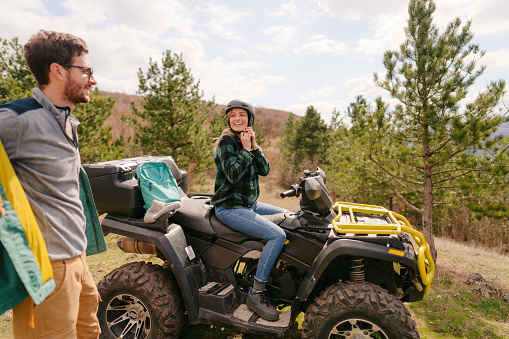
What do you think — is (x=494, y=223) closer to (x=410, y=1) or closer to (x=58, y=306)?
(x=410, y=1)

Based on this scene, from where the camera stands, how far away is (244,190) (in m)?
3.32

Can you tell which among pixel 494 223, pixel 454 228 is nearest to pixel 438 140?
pixel 494 223

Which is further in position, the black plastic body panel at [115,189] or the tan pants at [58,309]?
the black plastic body panel at [115,189]

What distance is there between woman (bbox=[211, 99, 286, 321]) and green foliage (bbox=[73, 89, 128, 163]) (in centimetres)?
714

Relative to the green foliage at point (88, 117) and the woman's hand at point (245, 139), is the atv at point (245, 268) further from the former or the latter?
the green foliage at point (88, 117)

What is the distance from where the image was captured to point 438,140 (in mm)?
6805

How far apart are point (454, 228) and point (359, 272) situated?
55.9 feet

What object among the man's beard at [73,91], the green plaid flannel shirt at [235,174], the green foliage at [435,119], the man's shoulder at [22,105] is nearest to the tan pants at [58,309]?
the man's shoulder at [22,105]

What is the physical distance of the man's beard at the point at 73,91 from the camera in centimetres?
188

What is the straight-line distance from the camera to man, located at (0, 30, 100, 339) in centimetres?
167

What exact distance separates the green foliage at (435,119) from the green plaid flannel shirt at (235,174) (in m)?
4.71

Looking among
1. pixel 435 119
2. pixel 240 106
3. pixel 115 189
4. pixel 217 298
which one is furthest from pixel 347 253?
pixel 435 119

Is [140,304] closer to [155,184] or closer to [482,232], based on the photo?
[155,184]

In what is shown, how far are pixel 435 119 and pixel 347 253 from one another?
17.0ft
